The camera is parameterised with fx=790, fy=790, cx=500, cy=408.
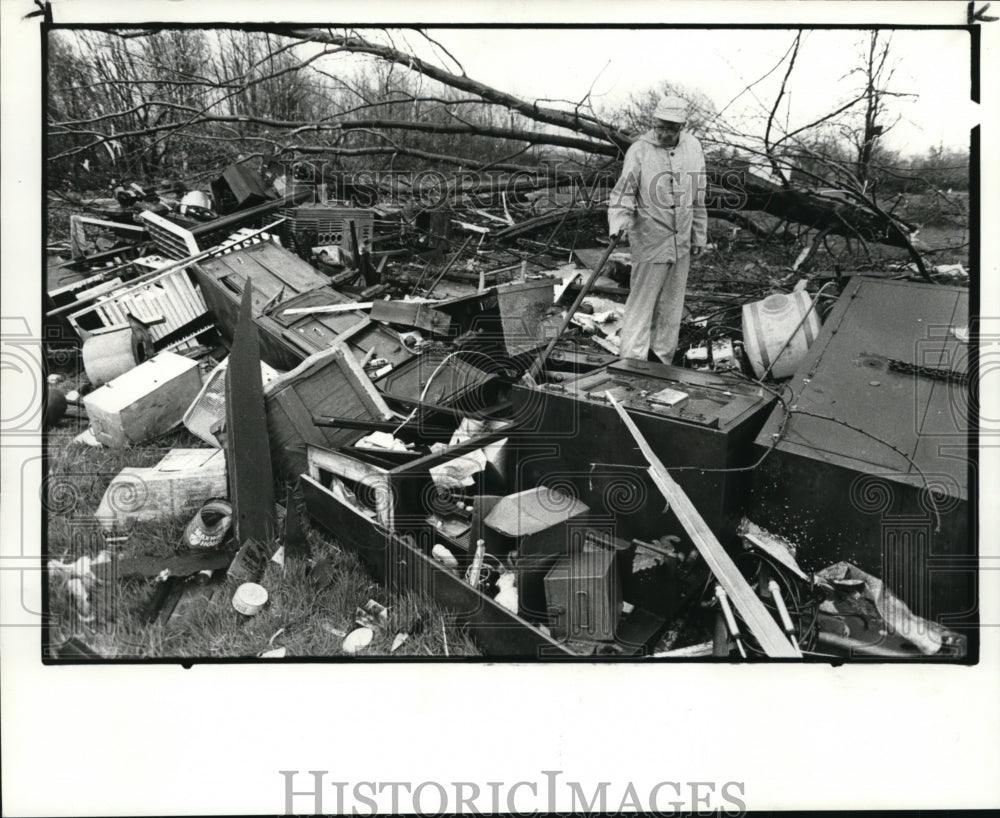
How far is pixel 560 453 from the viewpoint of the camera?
343 cm

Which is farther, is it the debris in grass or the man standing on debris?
the man standing on debris

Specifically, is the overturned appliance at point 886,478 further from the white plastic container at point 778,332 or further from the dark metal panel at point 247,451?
the dark metal panel at point 247,451

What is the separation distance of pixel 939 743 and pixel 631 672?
1.16 metres

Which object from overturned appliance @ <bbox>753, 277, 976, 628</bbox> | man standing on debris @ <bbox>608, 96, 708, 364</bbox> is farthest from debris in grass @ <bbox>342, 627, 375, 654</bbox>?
man standing on debris @ <bbox>608, 96, 708, 364</bbox>

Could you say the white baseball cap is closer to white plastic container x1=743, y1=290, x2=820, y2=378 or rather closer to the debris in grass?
white plastic container x1=743, y1=290, x2=820, y2=378

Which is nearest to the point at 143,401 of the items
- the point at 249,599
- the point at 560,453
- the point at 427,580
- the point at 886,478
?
the point at 249,599

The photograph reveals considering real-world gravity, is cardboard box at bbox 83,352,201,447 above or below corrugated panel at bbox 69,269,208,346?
below

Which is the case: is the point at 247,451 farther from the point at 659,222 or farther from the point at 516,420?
the point at 659,222

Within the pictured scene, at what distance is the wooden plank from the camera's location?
114 inches

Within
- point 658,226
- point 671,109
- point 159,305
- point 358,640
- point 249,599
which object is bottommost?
point 358,640

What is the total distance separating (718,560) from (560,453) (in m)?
0.80

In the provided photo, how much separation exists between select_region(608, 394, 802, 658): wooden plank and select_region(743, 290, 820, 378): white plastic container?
1512 mm

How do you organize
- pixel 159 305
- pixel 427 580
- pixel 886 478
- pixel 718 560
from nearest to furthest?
1. pixel 886 478
2. pixel 718 560
3. pixel 427 580
4. pixel 159 305

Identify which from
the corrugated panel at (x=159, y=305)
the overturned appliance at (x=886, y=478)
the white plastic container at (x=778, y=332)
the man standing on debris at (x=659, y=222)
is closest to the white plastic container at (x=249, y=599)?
the overturned appliance at (x=886, y=478)
